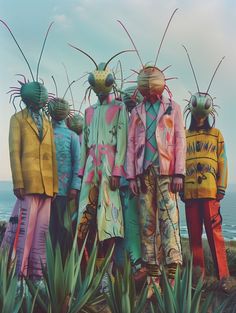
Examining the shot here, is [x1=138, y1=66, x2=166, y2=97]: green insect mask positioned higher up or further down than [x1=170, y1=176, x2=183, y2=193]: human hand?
higher up

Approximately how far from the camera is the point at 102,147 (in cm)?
460

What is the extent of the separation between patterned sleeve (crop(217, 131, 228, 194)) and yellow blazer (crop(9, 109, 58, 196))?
1733mm

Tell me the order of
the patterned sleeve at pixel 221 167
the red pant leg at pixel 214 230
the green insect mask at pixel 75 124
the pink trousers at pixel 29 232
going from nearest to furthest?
the pink trousers at pixel 29 232, the red pant leg at pixel 214 230, the patterned sleeve at pixel 221 167, the green insect mask at pixel 75 124

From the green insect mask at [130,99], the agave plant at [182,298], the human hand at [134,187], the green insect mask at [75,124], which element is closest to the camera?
the agave plant at [182,298]

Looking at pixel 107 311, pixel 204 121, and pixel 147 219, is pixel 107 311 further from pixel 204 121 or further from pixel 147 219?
pixel 204 121

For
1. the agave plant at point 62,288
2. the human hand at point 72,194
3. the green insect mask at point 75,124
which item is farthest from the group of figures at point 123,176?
the agave plant at point 62,288

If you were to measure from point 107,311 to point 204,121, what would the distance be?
8.07 ft

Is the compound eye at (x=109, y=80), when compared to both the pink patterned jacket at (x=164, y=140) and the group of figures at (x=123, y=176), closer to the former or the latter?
the group of figures at (x=123, y=176)

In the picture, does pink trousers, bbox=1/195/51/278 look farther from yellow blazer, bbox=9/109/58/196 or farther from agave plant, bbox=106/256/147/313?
agave plant, bbox=106/256/147/313

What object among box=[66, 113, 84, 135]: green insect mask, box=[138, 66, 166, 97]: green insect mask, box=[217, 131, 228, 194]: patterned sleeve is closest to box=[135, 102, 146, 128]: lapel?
box=[138, 66, 166, 97]: green insect mask

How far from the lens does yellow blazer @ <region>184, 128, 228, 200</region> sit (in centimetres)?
512

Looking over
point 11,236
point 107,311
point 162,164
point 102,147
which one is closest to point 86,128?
point 102,147

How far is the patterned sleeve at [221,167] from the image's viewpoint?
17.1 feet

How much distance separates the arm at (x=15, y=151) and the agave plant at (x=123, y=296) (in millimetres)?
1946
